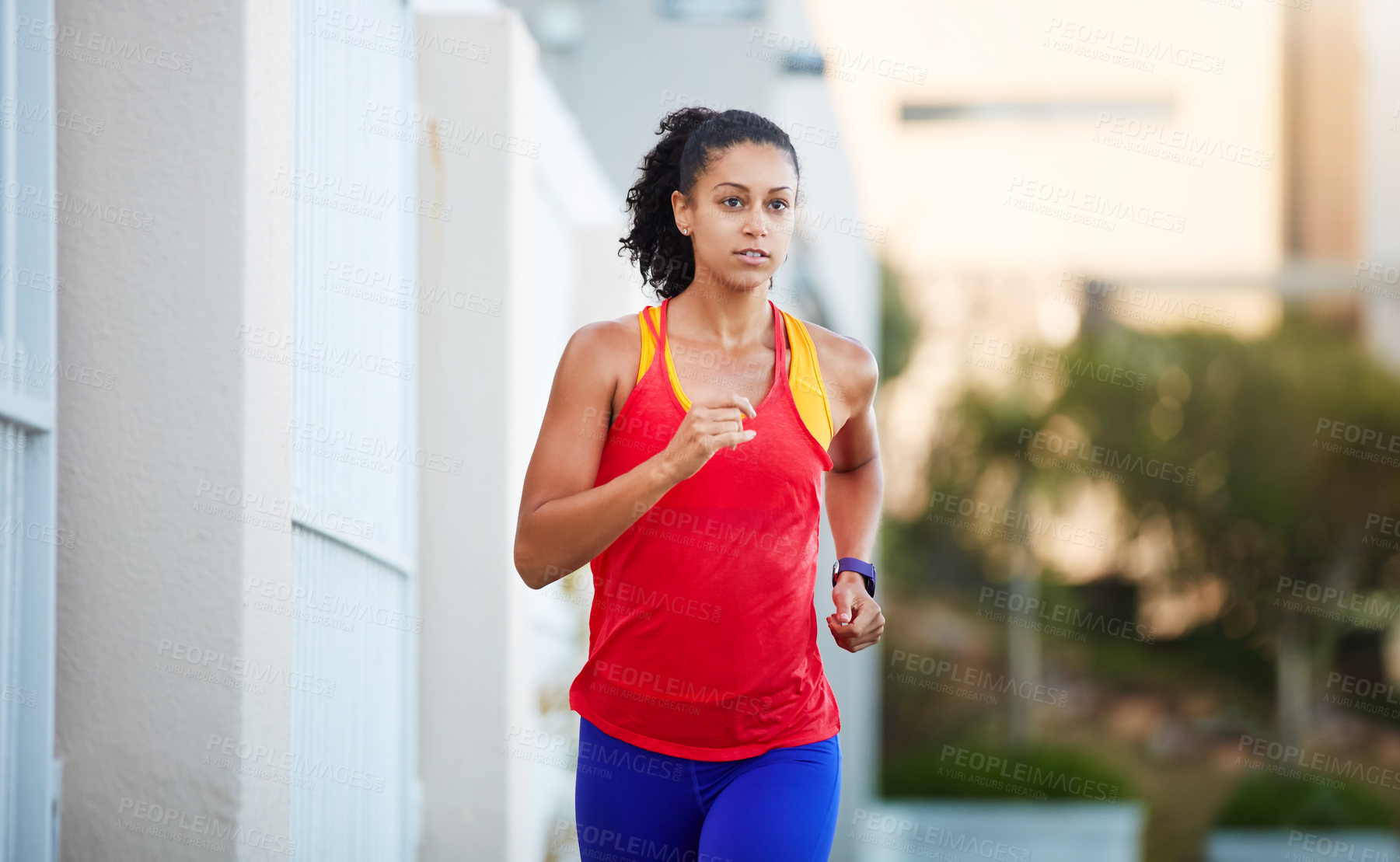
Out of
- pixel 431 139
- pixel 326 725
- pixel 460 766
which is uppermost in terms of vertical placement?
pixel 431 139

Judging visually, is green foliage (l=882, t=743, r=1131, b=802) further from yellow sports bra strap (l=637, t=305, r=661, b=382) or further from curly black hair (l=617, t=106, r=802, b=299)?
yellow sports bra strap (l=637, t=305, r=661, b=382)

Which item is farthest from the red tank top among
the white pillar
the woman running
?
the white pillar

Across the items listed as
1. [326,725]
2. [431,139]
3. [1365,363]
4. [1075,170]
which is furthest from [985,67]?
[326,725]

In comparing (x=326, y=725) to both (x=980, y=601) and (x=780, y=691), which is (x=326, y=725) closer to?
(x=780, y=691)

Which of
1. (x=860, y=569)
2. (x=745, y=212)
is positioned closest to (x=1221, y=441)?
(x=860, y=569)

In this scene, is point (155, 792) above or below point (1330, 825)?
above

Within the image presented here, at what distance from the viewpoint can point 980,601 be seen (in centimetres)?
2173

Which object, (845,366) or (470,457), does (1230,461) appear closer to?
(470,457)

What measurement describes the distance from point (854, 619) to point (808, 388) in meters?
0.47

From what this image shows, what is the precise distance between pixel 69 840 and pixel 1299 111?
34775mm

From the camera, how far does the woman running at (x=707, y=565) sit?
8.50 ft

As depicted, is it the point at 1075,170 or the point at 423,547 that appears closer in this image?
the point at 423,547

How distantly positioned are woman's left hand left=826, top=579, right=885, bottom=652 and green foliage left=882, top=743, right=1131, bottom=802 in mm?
15852

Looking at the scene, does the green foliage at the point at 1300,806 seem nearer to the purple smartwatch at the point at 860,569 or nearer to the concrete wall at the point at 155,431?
the purple smartwatch at the point at 860,569
